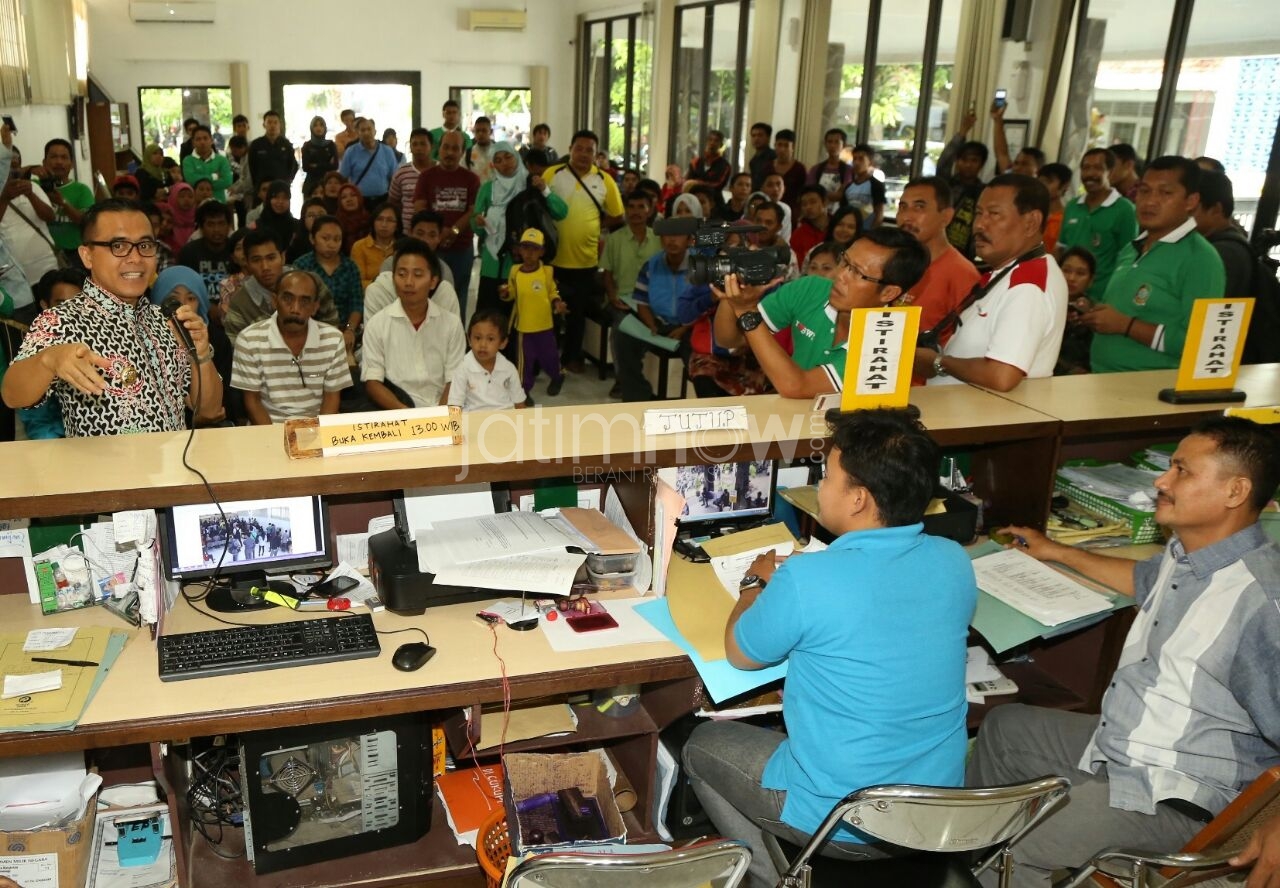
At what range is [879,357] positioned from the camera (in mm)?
2326

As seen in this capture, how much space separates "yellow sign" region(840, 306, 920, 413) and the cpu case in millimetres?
1267

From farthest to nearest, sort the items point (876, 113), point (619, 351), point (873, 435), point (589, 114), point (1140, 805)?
1. point (589, 114)
2. point (876, 113)
3. point (619, 351)
4. point (1140, 805)
5. point (873, 435)

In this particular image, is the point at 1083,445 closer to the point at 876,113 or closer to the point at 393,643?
the point at 393,643

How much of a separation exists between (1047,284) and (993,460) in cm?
52

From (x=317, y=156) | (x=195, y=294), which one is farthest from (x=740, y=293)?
(x=317, y=156)

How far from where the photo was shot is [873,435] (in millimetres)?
1824

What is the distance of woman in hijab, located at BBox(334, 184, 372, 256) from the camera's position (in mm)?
6629

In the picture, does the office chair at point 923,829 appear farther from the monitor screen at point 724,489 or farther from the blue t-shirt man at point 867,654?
the monitor screen at point 724,489

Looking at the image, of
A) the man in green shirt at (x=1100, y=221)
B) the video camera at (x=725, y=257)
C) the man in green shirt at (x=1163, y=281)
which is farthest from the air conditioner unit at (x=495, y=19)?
the video camera at (x=725, y=257)

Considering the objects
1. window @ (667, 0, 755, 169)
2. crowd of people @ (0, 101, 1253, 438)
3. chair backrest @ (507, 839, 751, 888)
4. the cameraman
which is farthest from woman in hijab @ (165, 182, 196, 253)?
chair backrest @ (507, 839, 751, 888)

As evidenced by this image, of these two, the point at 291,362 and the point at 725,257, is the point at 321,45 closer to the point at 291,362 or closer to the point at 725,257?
the point at 291,362

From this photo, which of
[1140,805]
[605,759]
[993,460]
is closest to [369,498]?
[605,759]

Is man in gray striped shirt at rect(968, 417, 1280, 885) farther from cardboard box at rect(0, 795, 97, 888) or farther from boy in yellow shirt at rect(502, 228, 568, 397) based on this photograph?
boy in yellow shirt at rect(502, 228, 568, 397)

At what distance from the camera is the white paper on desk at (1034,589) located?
7.64 ft
